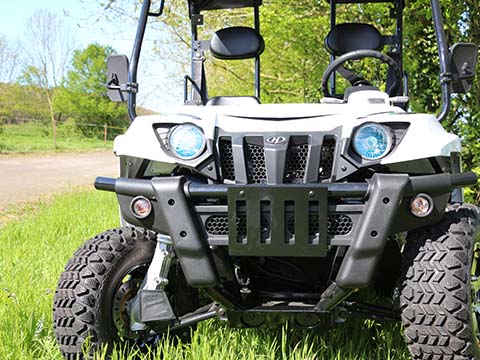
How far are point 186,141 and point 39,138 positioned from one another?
3360cm

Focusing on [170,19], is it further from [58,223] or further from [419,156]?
[419,156]

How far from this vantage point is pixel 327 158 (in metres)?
2.83

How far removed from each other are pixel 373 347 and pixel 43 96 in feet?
158

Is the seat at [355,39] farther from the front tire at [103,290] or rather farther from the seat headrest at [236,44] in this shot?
the front tire at [103,290]

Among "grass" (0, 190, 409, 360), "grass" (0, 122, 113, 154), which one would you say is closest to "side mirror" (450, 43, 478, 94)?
"grass" (0, 190, 409, 360)

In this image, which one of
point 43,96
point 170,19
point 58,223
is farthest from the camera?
point 43,96

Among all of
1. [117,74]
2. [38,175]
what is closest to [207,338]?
[117,74]

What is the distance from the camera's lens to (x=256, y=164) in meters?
2.83

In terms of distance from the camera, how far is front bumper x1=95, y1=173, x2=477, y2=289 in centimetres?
259

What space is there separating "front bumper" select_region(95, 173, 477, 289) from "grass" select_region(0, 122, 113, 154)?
919 inches

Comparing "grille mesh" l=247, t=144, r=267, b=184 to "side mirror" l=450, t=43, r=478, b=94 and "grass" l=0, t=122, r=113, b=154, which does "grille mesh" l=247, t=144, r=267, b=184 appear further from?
"grass" l=0, t=122, r=113, b=154

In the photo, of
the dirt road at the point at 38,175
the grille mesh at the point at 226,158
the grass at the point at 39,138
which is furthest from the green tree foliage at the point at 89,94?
the grille mesh at the point at 226,158

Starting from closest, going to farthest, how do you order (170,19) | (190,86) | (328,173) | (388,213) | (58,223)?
(388,213) < (328,173) < (190,86) < (58,223) < (170,19)

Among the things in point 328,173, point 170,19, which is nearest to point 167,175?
point 328,173
